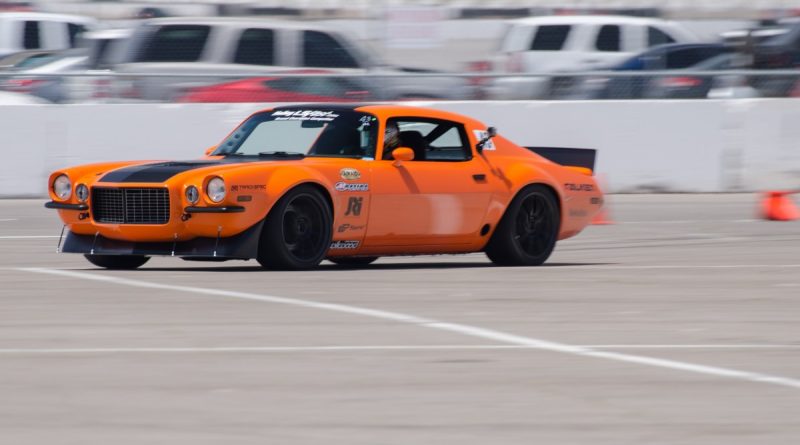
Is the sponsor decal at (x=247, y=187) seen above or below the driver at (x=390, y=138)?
below

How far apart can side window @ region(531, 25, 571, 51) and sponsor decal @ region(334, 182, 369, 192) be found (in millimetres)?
10288

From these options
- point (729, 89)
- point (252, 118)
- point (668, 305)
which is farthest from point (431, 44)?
point (668, 305)

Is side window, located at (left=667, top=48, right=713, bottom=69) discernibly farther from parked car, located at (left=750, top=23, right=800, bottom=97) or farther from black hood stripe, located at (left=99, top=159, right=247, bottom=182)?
black hood stripe, located at (left=99, top=159, right=247, bottom=182)

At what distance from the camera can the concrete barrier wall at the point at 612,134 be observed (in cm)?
1753

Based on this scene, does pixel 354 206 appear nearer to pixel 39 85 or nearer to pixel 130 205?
pixel 130 205

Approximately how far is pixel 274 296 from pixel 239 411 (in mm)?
3223

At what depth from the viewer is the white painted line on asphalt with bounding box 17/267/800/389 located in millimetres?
6328

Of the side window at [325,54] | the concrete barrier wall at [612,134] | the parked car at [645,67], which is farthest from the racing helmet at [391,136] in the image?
the parked car at [645,67]

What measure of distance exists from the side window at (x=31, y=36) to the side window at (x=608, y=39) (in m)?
7.45

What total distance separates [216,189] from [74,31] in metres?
11.5

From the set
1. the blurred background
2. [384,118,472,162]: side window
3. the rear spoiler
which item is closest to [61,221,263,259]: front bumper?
[384,118,472,162]: side window

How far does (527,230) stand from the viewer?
11102mm

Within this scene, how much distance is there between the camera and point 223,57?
18984mm

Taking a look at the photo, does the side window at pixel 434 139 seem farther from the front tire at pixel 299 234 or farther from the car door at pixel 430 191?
the front tire at pixel 299 234
